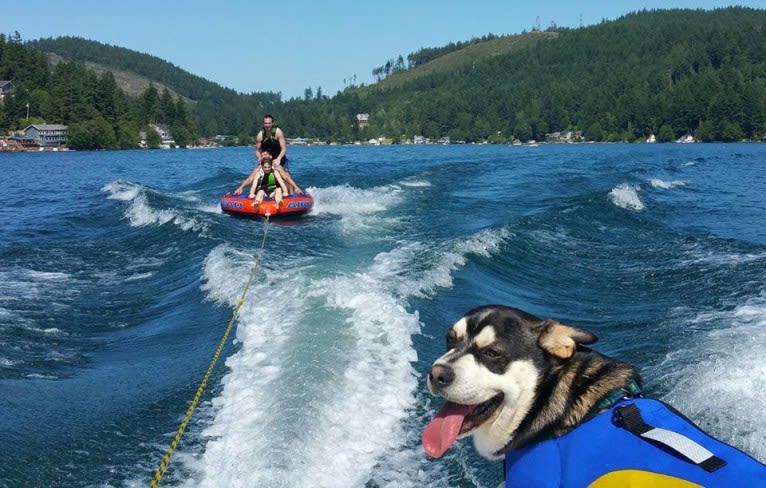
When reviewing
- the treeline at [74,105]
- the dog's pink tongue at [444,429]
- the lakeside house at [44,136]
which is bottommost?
the dog's pink tongue at [444,429]

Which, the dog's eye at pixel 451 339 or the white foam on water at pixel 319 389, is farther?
the white foam on water at pixel 319 389

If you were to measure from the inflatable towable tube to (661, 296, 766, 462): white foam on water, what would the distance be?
12.2m

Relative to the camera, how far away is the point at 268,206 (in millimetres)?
18781

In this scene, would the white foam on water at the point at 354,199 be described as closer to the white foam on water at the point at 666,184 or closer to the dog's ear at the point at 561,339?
the white foam on water at the point at 666,184

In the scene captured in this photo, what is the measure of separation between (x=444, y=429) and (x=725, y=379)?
4.24 m

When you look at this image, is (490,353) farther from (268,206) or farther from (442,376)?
(268,206)

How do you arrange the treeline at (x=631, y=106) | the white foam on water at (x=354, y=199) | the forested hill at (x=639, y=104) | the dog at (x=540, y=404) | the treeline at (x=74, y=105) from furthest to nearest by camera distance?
the treeline at (x=631, y=106) < the forested hill at (x=639, y=104) < the treeline at (x=74, y=105) < the white foam on water at (x=354, y=199) < the dog at (x=540, y=404)

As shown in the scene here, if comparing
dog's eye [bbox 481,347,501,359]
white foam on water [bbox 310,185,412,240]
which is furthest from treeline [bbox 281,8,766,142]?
dog's eye [bbox 481,347,501,359]

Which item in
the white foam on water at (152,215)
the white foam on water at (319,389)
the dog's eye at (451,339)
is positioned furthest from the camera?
the white foam on water at (152,215)

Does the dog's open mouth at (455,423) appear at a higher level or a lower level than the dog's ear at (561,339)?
lower

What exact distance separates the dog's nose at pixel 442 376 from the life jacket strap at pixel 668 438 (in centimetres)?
78

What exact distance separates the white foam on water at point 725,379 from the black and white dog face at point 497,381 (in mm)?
2833

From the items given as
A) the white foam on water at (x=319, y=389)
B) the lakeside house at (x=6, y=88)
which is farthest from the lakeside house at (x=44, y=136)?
the white foam on water at (x=319, y=389)

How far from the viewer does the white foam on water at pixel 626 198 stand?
2169cm
